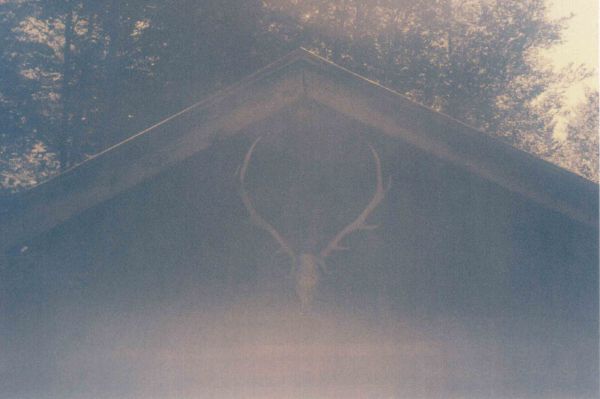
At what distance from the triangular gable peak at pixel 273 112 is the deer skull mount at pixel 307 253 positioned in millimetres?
366

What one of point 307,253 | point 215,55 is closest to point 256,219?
point 307,253

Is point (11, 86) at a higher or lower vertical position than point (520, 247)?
higher

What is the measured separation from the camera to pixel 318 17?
17531mm

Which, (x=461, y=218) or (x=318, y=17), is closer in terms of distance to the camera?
(x=461, y=218)

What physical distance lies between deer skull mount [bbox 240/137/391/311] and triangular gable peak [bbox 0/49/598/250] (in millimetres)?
366

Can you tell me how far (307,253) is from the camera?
12.3 feet

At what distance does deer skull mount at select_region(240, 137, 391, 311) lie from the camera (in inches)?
148

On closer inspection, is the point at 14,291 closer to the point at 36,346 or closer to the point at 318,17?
the point at 36,346

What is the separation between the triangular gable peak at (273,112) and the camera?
3.33 meters

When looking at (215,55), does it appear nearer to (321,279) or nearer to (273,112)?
(273,112)

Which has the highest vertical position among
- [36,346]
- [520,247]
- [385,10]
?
[385,10]

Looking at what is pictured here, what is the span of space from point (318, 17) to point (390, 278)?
14513mm

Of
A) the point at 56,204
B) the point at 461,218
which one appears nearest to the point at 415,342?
the point at 461,218

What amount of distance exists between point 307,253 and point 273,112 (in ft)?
2.77
